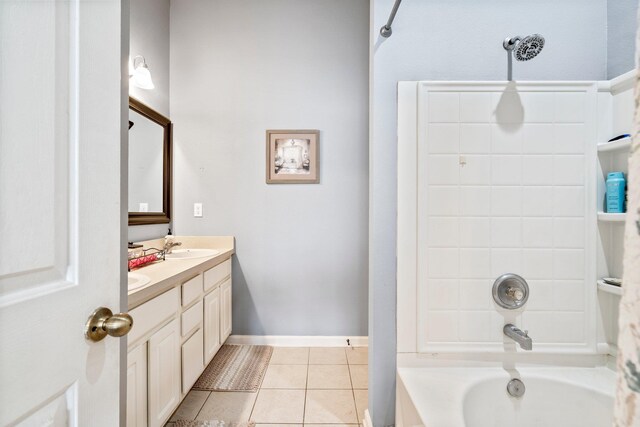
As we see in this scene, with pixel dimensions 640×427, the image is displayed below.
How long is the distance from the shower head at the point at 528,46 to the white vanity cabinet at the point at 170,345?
1826 millimetres

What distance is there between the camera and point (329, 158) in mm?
2393

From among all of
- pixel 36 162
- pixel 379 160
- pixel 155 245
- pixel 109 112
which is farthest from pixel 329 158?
pixel 36 162

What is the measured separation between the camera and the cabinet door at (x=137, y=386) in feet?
3.58

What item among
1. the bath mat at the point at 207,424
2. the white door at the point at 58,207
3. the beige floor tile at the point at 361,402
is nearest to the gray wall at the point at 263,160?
the beige floor tile at the point at 361,402

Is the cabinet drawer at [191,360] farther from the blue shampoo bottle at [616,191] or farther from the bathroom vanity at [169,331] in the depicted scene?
the blue shampoo bottle at [616,191]

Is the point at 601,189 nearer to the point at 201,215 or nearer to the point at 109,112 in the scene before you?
the point at 109,112

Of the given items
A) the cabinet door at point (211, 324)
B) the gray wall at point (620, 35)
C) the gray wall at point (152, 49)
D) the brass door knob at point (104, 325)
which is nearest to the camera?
the brass door knob at point (104, 325)

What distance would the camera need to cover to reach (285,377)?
6.32ft

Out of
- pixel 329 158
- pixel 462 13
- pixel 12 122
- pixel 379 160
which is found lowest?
pixel 12 122

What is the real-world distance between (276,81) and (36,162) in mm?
2204

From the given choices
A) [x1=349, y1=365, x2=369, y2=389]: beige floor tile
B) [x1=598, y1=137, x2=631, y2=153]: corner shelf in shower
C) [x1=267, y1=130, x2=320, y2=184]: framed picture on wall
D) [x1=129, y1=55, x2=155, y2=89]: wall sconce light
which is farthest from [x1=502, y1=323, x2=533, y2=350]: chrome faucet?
[x1=129, y1=55, x2=155, y2=89]: wall sconce light

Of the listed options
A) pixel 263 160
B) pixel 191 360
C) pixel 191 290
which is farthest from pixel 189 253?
pixel 263 160

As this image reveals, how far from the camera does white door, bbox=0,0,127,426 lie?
408 millimetres

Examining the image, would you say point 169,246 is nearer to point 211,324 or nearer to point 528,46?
point 211,324
